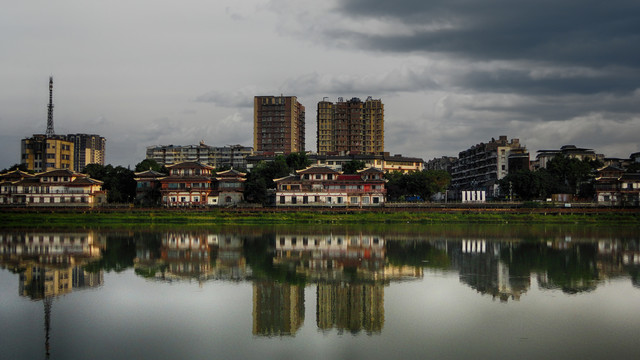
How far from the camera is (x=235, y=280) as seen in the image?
30.1 m

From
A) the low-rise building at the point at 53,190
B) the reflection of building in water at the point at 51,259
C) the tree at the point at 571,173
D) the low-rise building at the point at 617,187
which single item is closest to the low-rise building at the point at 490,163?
the tree at the point at 571,173

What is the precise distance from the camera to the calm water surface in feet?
60.4

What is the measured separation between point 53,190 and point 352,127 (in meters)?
75.8

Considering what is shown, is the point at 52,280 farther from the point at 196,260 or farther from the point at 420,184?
the point at 420,184

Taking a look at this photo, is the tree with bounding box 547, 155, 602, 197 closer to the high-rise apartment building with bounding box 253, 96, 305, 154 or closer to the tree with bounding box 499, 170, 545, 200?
the tree with bounding box 499, 170, 545, 200

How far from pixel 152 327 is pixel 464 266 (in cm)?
2109

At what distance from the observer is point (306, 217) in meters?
71.9

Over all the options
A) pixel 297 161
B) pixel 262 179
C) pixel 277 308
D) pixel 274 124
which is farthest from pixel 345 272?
pixel 274 124

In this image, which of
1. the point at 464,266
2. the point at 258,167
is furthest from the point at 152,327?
the point at 258,167

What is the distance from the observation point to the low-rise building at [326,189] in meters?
82.7

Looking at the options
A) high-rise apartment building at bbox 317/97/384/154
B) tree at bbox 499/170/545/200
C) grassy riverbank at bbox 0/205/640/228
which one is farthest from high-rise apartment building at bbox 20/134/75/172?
tree at bbox 499/170/545/200

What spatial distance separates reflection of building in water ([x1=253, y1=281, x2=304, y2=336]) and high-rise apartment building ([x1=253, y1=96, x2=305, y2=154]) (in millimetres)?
114977

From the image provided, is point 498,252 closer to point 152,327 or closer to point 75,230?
point 152,327

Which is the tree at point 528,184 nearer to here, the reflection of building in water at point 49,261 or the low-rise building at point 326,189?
the low-rise building at point 326,189
